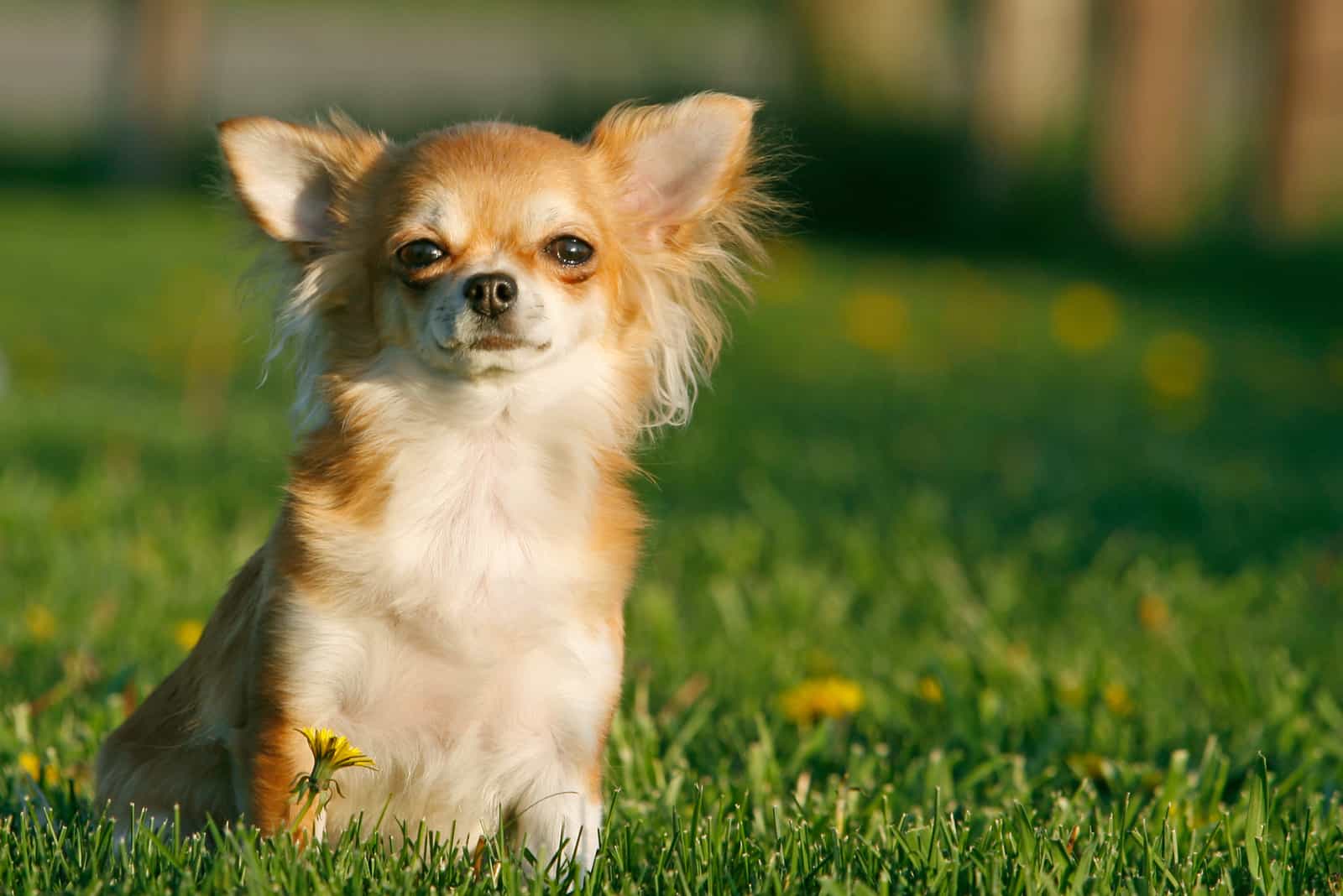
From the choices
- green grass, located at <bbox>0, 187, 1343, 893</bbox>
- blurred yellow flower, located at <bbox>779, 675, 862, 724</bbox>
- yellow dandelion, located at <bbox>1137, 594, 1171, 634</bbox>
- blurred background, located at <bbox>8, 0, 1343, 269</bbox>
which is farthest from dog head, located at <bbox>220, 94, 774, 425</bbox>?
blurred background, located at <bbox>8, 0, 1343, 269</bbox>

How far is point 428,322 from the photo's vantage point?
3.00 meters

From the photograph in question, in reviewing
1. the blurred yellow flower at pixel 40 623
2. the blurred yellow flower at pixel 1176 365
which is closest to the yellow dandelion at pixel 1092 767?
the blurred yellow flower at pixel 40 623

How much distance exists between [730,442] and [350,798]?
448 centimetres

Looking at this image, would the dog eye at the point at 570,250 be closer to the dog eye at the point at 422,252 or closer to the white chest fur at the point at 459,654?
the dog eye at the point at 422,252

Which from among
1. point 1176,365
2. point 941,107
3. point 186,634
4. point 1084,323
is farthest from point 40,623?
point 941,107

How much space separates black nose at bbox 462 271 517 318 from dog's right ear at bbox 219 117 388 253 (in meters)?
0.43

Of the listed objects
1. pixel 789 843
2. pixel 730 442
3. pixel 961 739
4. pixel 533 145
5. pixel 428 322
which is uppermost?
pixel 533 145

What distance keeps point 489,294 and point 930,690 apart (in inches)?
70.3

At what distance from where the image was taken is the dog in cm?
284

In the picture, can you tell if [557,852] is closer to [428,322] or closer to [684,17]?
[428,322]

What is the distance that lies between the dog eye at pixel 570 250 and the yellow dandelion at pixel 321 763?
963 millimetres

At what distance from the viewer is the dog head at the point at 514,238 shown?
3047 millimetres

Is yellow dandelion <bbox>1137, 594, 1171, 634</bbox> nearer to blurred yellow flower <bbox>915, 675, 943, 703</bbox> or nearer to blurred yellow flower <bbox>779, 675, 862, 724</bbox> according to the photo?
blurred yellow flower <bbox>915, 675, 943, 703</bbox>

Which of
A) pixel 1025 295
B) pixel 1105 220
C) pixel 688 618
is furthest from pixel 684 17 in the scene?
pixel 688 618
